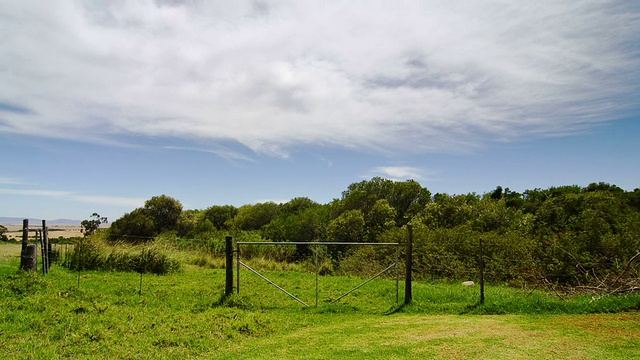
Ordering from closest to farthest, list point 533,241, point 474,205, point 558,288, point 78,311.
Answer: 1. point 78,311
2. point 558,288
3. point 533,241
4. point 474,205

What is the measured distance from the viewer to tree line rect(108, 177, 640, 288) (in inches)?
584

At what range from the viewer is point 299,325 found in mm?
8516

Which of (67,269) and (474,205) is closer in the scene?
(67,269)

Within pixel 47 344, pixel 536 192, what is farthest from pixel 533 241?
pixel 47 344

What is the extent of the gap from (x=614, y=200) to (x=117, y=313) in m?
21.6

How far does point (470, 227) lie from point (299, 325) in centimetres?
1590

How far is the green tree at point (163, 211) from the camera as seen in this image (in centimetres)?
4091

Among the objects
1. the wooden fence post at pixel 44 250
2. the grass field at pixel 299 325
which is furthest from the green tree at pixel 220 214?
the grass field at pixel 299 325

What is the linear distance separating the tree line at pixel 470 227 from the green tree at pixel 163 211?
3.9 inches

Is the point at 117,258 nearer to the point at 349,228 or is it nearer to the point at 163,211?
the point at 349,228

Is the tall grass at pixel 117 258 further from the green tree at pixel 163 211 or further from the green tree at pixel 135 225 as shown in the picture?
the green tree at pixel 163 211

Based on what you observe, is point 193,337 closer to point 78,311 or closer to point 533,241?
point 78,311

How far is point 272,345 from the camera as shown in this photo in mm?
6934

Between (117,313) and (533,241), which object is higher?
(533,241)
